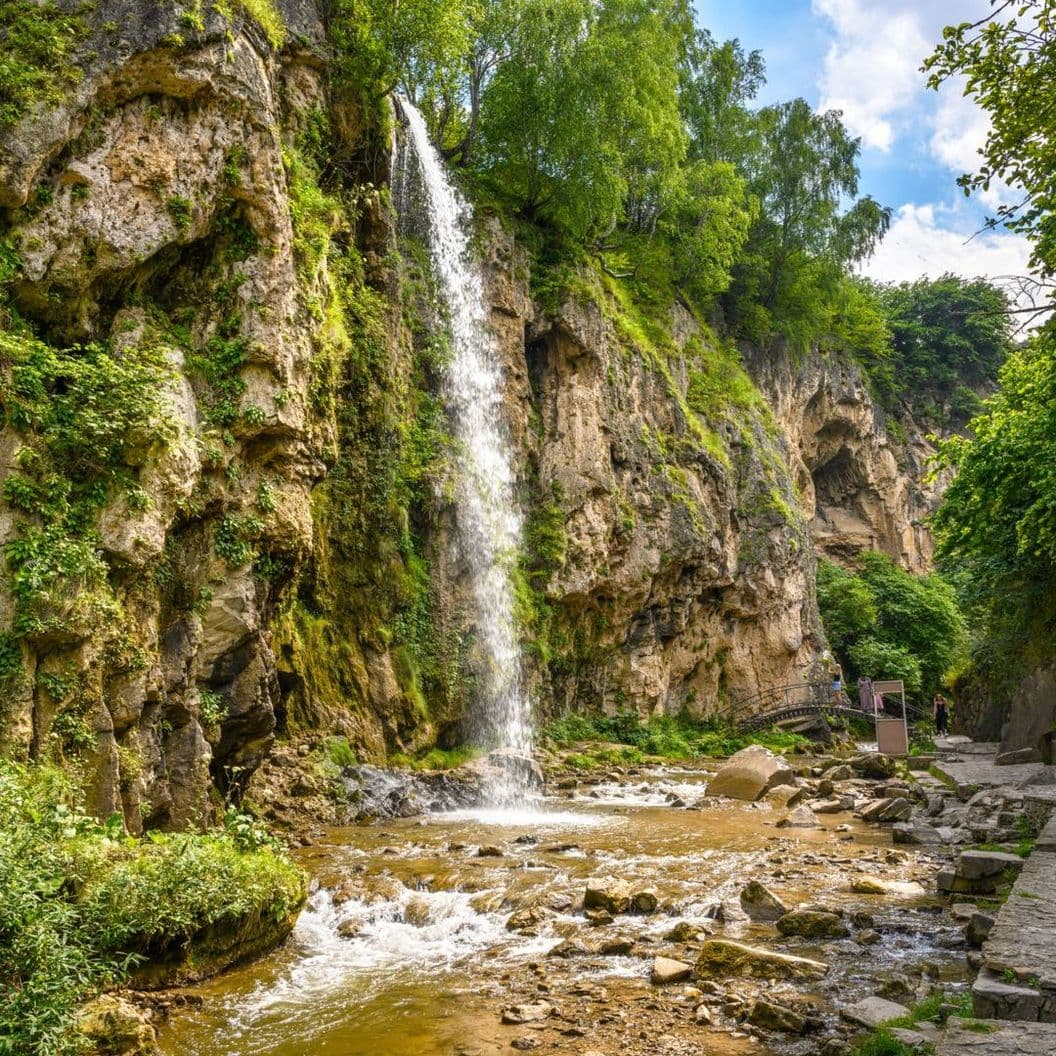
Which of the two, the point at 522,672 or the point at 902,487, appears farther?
the point at 902,487

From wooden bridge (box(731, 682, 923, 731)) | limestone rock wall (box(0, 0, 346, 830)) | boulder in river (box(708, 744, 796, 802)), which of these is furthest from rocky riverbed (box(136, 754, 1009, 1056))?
wooden bridge (box(731, 682, 923, 731))

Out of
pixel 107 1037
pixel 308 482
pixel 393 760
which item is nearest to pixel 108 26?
pixel 308 482

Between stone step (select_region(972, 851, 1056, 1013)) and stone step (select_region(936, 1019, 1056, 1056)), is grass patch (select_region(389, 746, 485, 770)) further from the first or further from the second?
stone step (select_region(936, 1019, 1056, 1056))

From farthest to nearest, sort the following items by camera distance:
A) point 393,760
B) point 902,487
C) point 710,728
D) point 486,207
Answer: point 902,487
point 710,728
point 486,207
point 393,760

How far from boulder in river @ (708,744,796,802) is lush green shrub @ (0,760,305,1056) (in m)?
10.8

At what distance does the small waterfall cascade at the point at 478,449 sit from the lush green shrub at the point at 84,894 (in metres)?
10.8

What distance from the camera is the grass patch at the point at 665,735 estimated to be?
2372 centimetres

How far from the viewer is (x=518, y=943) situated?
25.1 ft

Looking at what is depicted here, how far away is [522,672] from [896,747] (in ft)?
32.3

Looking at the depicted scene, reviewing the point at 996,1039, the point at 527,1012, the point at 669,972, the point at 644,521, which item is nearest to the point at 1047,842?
the point at 669,972

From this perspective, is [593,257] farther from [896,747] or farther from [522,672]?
[896,747]

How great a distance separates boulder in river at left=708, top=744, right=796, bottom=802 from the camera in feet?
53.8

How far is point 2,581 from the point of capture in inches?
296

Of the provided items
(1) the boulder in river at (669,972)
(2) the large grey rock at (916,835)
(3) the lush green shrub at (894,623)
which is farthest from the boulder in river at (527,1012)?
(3) the lush green shrub at (894,623)
